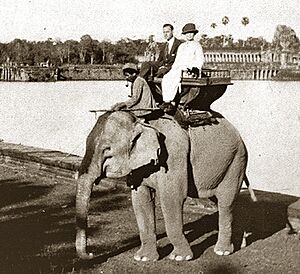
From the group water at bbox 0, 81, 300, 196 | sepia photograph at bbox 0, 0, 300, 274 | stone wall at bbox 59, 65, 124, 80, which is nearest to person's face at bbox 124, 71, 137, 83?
sepia photograph at bbox 0, 0, 300, 274

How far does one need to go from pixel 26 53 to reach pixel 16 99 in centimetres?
5969

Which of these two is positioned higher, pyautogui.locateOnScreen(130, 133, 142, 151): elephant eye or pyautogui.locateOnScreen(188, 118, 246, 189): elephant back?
pyautogui.locateOnScreen(130, 133, 142, 151): elephant eye

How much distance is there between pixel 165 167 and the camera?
307 inches

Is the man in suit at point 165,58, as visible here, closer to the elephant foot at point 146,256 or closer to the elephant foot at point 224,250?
the elephant foot at point 146,256

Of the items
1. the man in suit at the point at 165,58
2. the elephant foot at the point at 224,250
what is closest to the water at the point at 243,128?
the man in suit at the point at 165,58

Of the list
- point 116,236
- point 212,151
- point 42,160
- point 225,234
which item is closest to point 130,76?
point 212,151

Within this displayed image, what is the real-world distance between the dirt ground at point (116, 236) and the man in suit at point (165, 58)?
2.34 meters

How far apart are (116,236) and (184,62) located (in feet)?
9.17

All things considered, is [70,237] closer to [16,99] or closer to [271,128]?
[271,128]

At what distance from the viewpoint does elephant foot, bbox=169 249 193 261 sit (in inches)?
318

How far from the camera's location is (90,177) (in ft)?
24.4

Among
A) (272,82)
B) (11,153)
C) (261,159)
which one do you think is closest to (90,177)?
(11,153)

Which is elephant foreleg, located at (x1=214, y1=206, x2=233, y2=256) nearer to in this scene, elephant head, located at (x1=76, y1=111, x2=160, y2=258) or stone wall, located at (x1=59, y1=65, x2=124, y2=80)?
elephant head, located at (x1=76, y1=111, x2=160, y2=258)

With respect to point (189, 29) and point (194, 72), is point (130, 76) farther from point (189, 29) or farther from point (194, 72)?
point (189, 29)
